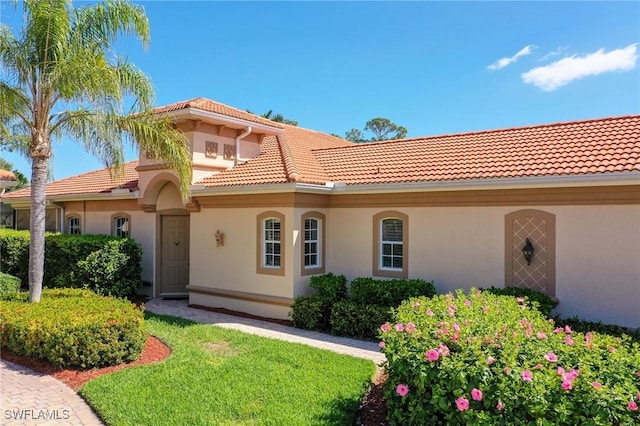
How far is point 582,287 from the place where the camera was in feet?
31.1

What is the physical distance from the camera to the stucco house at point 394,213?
938 cm

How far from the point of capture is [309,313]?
443 inches

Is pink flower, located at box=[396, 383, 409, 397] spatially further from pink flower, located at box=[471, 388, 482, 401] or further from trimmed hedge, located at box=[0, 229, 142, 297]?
trimmed hedge, located at box=[0, 229, 142, 297]

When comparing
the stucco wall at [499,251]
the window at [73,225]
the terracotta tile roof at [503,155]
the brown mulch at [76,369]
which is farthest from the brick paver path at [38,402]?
the window at [73,225]

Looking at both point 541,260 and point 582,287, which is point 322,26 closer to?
point 541,260

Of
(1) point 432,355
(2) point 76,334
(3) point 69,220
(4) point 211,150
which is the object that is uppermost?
(4) point 211,150

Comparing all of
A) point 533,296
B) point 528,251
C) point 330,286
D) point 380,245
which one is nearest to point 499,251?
point 528,251

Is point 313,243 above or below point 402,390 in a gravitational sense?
A: above

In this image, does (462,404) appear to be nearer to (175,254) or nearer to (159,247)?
(175,254)

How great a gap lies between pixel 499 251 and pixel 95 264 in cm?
1225

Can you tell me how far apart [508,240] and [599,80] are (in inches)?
258

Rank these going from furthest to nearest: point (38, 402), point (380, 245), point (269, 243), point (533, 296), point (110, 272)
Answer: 1. point (110, 272)
2. point (269, 243)
3. point (380, 245)
4. point (533, 296)
5. point (38, 402)

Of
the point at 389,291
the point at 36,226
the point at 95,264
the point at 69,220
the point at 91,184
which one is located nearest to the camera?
the point at 36,226

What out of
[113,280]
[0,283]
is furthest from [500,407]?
[0,283]
